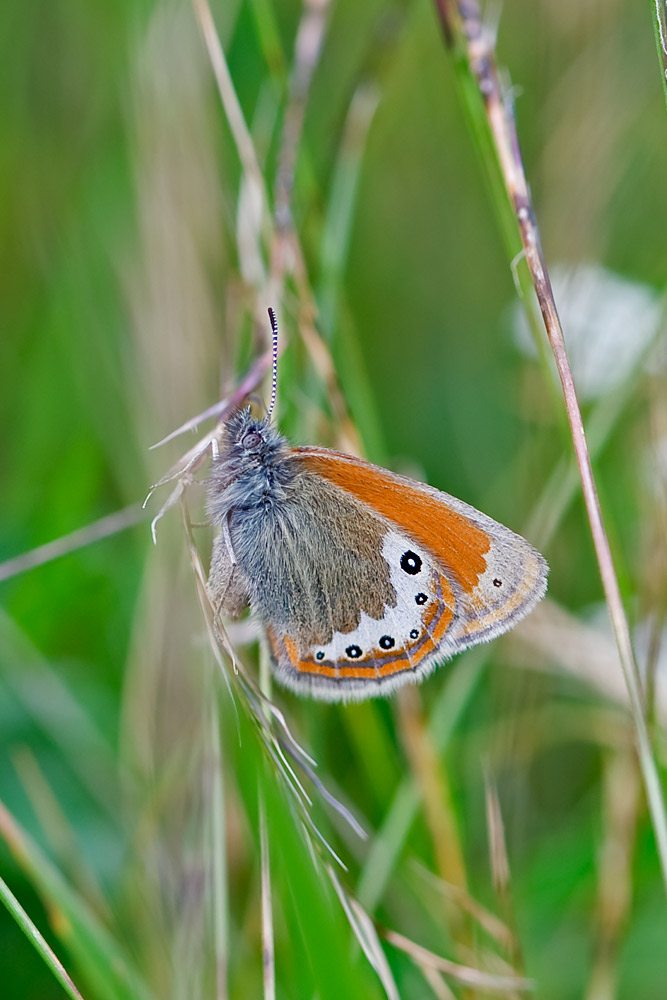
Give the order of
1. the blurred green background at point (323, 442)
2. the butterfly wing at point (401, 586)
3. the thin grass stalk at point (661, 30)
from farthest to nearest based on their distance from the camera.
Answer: the blurred green background at point (323, 442)
the butterfly wing at point (401, 586)
the thin grass stalk at point (661, 30)

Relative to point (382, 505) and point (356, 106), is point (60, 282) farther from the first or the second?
point (382, 505)

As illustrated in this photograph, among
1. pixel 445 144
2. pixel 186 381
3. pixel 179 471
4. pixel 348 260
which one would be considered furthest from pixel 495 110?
pixel 445 144

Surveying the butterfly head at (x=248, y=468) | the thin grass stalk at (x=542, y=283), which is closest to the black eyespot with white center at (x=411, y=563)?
the butterfly head at (x=248, y=468)

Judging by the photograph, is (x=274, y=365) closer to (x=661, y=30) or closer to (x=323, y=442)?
(x=323, y=442)

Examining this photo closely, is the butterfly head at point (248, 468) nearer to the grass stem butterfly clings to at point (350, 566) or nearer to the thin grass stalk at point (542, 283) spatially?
the grass stem butterfly clings to at point (350, 566)

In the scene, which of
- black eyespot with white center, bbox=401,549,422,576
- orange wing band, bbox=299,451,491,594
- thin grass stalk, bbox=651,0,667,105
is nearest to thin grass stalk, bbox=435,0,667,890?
thin grass stalk, bbox=651,0,667,105

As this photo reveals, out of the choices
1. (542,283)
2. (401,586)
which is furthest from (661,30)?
(401,586)
